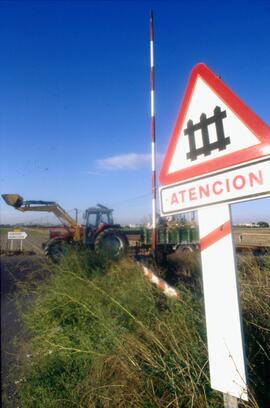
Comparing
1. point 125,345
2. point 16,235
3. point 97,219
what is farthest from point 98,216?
point 125,345

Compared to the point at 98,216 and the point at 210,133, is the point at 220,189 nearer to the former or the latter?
the point at 210,133

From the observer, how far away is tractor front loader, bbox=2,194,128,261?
10688 millimetres

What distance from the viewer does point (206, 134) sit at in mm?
1535

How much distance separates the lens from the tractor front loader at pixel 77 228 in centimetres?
1069

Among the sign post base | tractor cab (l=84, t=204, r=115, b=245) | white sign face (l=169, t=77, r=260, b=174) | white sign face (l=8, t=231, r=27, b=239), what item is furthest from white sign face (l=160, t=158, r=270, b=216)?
white sign face (l=8, t=231, r=27, b=239)

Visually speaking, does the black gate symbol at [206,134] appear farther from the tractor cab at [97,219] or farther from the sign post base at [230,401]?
the tractor cab at [97,219]

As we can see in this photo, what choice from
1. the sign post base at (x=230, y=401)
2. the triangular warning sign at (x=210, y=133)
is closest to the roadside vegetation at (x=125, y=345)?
the sign post base at (x=230, y=401)

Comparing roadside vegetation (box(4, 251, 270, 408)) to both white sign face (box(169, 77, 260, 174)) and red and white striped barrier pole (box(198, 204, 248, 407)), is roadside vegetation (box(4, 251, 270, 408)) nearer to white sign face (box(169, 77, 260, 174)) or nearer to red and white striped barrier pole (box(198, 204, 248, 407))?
red and white striped barrier pole (box(198, 204, 248, 407))

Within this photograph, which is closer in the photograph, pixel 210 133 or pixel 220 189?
pixel 220 189

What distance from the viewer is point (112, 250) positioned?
5398 mm

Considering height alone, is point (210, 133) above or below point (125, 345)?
above

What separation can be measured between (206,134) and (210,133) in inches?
1.0

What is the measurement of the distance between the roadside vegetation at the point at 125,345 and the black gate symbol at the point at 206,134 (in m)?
1.21

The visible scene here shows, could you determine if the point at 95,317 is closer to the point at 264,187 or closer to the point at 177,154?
the point at 177,154
